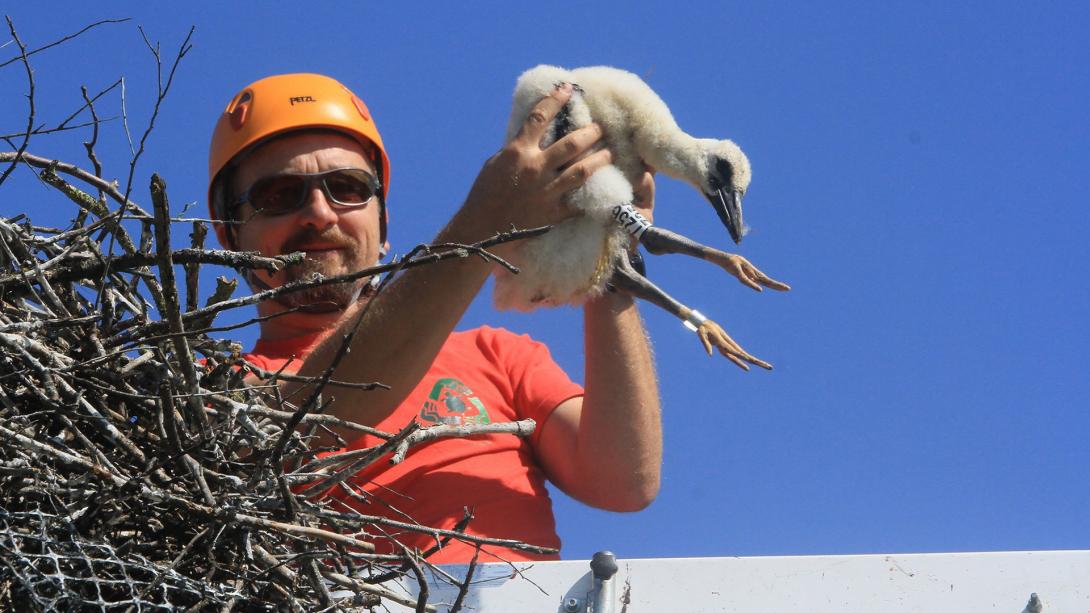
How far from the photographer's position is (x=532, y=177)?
378 centimetres

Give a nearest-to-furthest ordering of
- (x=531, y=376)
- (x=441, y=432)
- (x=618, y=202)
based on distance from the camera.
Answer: (x=441, y=432) < (x=618, y=202) < (x=531, y=376)

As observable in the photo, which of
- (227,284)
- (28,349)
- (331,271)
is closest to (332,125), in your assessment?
(331,271)

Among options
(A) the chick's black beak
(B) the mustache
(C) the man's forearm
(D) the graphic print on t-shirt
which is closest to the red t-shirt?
(D) the graphic print on t-shirt

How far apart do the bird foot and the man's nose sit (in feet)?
4.08

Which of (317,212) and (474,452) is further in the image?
(317,212)

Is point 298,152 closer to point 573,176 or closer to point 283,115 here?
point 283,115

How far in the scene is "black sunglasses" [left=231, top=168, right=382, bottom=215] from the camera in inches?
175

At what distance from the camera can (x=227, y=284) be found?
2.72 metres

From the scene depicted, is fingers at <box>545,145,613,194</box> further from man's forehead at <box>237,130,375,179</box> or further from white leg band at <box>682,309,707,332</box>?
man's forehead at <box>237,130,375,179</box>

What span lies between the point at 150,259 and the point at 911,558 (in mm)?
1742

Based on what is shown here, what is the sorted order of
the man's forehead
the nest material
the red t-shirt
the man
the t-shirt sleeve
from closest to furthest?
the nest material
the man
the red t-shirt
the t-shirt sleeve
the man's forehead

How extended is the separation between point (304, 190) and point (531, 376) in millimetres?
932

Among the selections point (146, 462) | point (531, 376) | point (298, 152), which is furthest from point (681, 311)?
point (146, 462)

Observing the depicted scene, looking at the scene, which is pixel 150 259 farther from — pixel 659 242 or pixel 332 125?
pixel 332 125
